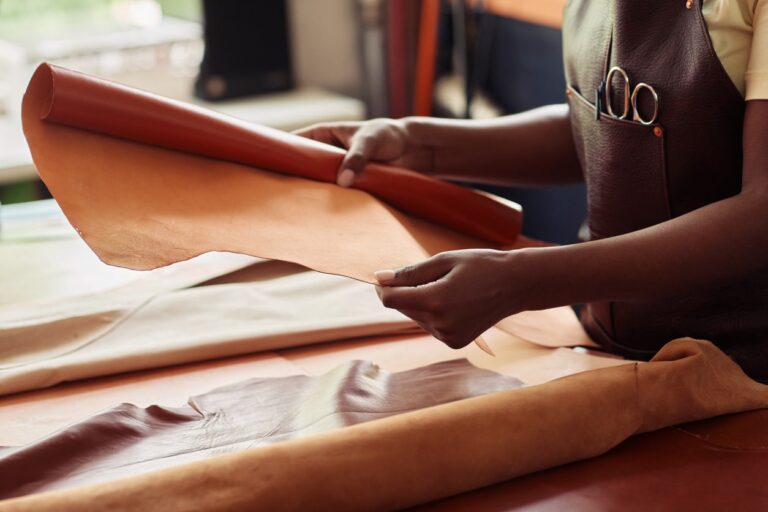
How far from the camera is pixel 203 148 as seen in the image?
3.39 feet

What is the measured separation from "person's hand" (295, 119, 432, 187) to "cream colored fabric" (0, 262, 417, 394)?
19 cm

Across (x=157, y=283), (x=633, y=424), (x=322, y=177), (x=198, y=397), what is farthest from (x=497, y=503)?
(x=157, y=283)

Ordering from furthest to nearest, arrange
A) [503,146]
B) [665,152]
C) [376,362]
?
[503,146] < [376,362] < [665,152]

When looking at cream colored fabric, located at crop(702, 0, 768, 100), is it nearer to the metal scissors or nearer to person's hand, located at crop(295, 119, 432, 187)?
the metal scissors

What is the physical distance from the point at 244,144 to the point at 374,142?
20 centimetres

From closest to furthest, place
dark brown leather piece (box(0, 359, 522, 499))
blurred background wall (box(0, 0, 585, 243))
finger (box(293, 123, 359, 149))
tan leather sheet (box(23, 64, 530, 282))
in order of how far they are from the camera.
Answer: dark brown leather piece (box(0, 359, 522, 499))
tan leather sheet (box(23, 64, 530, 282))
finger (box(293, 123, 359, 149))
blurred background wall (box(0, 0, 585, 243))

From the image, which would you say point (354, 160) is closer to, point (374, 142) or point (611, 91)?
point (374, 142)

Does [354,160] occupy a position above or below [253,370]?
above

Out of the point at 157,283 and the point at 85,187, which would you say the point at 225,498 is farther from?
the point at 157,283

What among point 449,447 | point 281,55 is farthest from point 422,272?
point 281,55

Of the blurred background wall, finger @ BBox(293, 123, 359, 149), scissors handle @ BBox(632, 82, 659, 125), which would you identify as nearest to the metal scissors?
scissors handle @ BBox(632, 82, 659, 125)

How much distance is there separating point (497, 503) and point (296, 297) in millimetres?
577

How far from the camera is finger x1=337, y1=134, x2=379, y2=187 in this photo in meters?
1.11

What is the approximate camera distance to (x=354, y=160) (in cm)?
112
